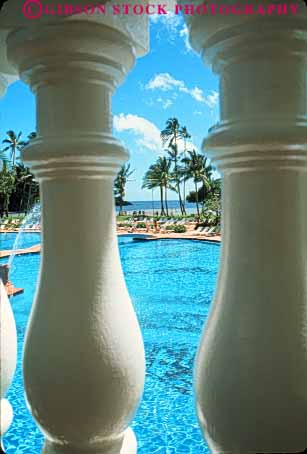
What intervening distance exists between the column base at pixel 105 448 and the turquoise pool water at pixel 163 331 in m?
2.27

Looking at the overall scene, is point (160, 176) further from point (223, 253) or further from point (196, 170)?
point (223, 253)

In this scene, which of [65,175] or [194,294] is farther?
[194,294]

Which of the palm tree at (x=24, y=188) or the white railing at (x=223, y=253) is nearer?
the white railing at (x=223, y=253)

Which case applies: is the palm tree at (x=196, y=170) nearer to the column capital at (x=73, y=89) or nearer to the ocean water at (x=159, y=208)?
the ocean water at (x=159, y=208)

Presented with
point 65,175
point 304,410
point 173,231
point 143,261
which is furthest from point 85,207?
A: point 173,231

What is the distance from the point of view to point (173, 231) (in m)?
28.9

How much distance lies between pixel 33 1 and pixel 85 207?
12.0 inches

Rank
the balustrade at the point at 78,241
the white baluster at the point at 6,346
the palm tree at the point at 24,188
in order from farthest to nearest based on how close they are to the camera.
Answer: the palm tree at the point at 24,188 → the white baluster at the point at 6,346 → the balustrade at the point at 78,241

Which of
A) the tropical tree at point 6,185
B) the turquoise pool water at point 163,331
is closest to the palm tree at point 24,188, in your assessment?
the tropical tree at point 6,185

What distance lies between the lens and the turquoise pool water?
532 cm

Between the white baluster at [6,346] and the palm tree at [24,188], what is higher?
the palm tree at [24,188]

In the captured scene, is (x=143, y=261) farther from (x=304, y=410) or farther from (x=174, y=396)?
(x=304, y=410)

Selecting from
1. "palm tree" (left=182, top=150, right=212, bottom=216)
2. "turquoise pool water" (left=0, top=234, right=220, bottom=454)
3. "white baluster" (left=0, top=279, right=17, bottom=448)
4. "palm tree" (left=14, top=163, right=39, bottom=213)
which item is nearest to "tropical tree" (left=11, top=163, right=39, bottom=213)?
"palm tree" (left=14, top=163, right=39, bottom=213)

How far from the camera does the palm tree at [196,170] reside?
4047 centimetres
